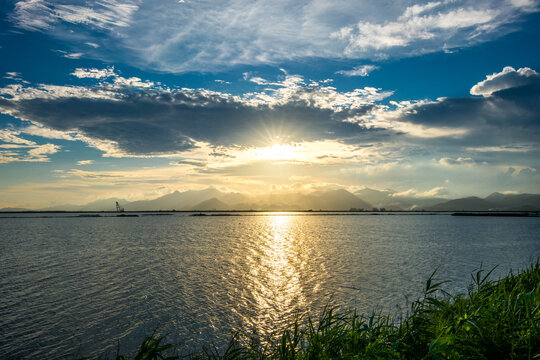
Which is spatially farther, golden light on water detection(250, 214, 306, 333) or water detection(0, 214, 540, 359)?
golden light on water detection(250, 214, 306, 333)

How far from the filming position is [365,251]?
56750mm

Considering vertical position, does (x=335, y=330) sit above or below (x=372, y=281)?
above

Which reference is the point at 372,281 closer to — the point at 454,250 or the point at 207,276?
the point at 207,276

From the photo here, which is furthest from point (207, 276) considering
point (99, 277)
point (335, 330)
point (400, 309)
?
point (335, 330)

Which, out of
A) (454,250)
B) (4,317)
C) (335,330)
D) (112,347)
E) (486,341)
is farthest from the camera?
(454,250)

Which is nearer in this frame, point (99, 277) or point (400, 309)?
point (400, 309)

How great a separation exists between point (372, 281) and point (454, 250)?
119 feet

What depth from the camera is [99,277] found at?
35.1 m

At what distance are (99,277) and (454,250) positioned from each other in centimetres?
6061

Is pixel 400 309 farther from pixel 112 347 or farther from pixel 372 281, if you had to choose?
pixel 112 347

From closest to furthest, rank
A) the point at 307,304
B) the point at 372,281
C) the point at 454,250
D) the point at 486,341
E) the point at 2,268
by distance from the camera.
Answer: the point at 486,341 → the point at 307,304 → the point at 372,281 → the point at 2,268 → the point at 454,250

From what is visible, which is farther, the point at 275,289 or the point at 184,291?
the point at 275,289

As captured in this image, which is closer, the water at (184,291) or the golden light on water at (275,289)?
the water at (184,291)

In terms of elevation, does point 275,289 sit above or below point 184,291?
below
